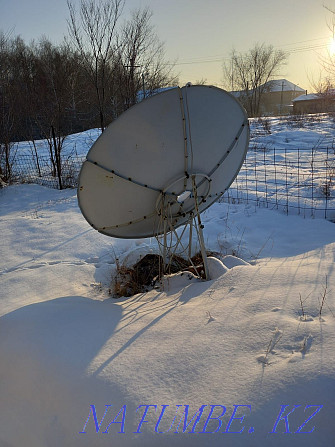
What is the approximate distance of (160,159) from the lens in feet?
11.5

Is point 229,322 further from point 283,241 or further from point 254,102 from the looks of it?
point 254,102

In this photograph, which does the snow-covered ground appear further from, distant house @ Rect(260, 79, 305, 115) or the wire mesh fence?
distant house @ Rect(260, 79, 305, 115)

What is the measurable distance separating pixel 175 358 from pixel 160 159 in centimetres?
196

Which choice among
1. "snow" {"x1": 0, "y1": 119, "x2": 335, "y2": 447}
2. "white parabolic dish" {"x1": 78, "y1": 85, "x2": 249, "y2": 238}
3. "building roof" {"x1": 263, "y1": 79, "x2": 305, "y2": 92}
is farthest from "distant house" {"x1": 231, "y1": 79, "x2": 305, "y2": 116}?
"snow" {"x1": 0, "y1": 119, "x2": 335, "y2": 447}

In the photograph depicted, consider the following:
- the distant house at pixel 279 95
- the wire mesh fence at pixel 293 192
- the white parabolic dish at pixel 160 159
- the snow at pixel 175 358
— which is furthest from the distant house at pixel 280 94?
the snow at pixel 175 358

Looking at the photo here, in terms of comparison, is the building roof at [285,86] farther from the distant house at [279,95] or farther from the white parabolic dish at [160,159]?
the white parabolic dish at [160,159]

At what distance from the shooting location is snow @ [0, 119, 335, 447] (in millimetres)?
1823

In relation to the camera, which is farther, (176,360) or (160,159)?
(160,159)

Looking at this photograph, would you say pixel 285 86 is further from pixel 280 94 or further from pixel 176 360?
pixel 176 360

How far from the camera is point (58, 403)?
88.4 inches

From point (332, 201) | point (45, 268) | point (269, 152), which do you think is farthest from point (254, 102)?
point (45, 268)

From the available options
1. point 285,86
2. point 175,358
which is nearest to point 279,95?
point 285,86

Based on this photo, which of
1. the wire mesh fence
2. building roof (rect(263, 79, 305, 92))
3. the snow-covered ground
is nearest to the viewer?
the snow-covered ground

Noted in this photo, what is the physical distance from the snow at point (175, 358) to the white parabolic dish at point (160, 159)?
0.89 metres
